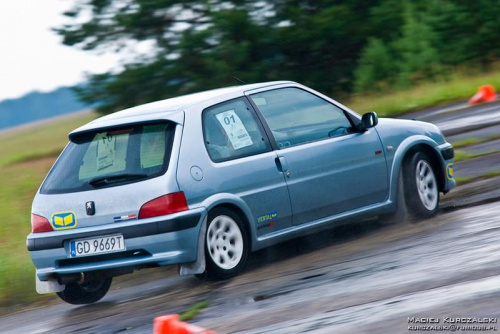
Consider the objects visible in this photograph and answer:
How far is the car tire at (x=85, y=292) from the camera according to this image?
8273 millimetres

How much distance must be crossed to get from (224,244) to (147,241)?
71 cm

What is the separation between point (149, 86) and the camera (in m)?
34.2

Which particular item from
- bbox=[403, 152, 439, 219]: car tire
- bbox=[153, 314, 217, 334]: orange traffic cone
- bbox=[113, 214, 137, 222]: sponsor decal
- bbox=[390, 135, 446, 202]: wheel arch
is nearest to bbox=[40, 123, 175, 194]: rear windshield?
bbox=[113, 214, 137, 222]: sponsor decal

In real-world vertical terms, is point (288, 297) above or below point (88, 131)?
below

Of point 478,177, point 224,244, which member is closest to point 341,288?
point 224,244

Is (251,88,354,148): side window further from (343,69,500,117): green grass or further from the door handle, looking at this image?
(343,69,500,117): green grass

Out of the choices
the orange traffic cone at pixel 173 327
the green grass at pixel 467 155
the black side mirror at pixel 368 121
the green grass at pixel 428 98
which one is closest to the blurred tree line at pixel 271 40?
the green grass at pixel 428 98

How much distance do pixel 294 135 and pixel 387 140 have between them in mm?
1149

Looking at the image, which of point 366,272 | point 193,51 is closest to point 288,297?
point 366,272

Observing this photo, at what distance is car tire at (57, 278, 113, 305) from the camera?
8.27 m

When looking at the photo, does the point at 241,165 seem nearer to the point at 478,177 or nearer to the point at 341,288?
the point at 341,288

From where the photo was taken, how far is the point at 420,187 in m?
9.42

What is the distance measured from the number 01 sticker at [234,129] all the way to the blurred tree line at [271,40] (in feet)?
81.5

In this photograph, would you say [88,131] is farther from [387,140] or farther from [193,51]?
[193,51]
